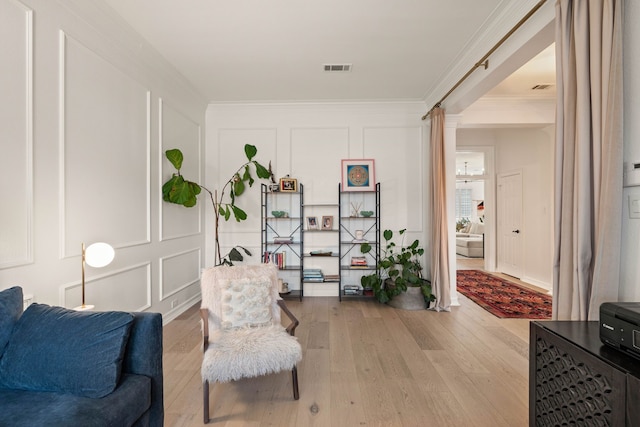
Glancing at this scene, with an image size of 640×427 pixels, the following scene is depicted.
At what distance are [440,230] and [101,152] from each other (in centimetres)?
367

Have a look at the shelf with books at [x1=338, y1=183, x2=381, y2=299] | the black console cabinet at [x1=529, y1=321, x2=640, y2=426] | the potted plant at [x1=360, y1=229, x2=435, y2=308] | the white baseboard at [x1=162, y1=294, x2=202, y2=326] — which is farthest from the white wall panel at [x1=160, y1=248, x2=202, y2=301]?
the black console cabinet at [x1=529, y1=321, x2=640, y2=426]

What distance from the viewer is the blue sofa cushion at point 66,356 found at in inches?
49.5

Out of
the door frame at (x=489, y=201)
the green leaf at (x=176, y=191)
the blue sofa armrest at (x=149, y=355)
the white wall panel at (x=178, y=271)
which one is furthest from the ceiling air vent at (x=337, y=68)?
the door frame at (x=489, y=201)

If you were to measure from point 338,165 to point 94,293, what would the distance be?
3.24 m

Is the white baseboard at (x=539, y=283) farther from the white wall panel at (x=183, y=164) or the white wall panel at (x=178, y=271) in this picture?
the white wall panel at (x=183, y=164)

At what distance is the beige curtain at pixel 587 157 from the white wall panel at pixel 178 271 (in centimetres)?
353

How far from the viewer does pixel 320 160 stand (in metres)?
4.47

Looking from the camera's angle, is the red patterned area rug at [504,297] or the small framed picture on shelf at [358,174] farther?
the small framed picture on shelf at [358,174]

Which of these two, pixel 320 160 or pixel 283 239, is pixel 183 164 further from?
pixel 320 160

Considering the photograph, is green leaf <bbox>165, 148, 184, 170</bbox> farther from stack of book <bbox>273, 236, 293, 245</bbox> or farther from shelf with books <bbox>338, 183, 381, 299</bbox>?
shelf with books <bbox>338, 183, 381, 299</bbox>

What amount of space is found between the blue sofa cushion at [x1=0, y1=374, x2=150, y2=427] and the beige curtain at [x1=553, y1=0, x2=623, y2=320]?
2181 millimetres

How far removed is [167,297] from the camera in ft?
11.2

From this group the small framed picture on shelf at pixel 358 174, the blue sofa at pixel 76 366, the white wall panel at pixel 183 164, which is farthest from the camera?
the small framed picture on shelf at pixel 358 174

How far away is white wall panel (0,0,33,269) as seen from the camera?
1.70 m
